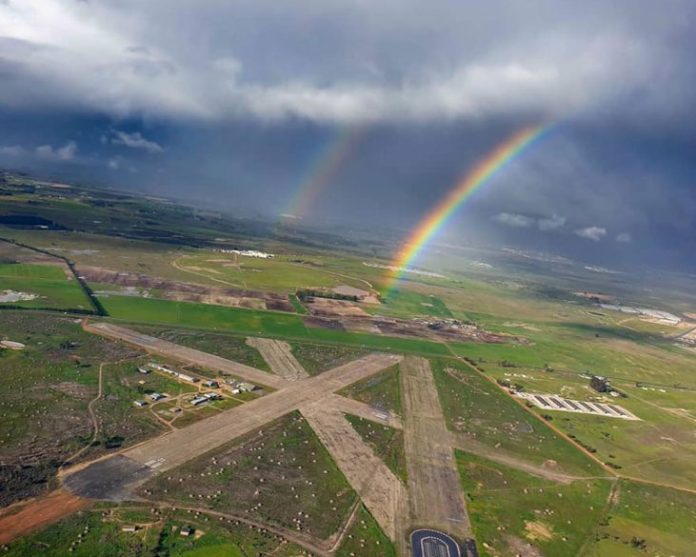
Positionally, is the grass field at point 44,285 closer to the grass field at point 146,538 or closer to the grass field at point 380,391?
the grass field at point 380,391

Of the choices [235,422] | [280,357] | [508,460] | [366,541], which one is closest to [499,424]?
[508,460]

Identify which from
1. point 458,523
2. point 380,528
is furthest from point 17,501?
point 458,523

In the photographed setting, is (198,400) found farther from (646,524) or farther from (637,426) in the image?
(637,426)

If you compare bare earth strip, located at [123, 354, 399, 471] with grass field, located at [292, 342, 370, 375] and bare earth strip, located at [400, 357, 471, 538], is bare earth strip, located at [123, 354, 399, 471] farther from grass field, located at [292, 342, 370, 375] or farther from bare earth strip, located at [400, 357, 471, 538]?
bare earth strip, located at [400, 357, 471, 538]

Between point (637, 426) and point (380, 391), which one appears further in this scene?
point (637, 426)

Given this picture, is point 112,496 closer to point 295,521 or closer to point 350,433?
point 295,521

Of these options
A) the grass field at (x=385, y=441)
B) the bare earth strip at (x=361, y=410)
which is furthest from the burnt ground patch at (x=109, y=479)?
the bare earth strip at (x=361, y=410)

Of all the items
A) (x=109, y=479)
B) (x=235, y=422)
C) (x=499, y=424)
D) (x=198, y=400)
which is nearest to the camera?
(x=109, y=479)

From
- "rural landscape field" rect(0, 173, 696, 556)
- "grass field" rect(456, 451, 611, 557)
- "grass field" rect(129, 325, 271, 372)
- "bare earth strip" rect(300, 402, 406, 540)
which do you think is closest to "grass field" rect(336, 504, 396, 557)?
"rural landscape field" rect(0, 173, 696, 556)
